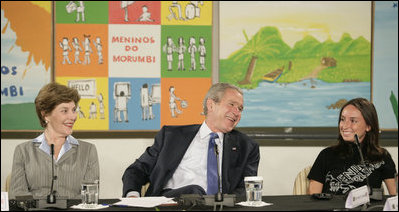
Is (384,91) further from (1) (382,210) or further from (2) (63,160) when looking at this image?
(2) (63,160)

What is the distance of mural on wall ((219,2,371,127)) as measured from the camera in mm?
4363

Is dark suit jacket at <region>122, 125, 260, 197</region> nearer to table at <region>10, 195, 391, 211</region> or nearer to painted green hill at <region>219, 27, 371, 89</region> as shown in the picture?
table at <region>10, 195, 391, 211</region>

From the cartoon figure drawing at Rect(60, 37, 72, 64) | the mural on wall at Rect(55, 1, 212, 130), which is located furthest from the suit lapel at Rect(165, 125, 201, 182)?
the cartoon figure drawing at Rect(60, 37, 72, 64)

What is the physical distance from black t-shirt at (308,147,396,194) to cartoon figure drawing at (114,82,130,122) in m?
1.66

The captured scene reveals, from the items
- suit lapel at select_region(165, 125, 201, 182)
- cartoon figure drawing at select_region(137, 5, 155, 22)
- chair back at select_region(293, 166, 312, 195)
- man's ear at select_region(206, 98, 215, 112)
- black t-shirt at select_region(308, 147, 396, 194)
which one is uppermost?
cartoon figure drawing at select_region(137, 5, 155, 22)

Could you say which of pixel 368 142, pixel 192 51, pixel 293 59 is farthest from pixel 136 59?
pixel 368 142

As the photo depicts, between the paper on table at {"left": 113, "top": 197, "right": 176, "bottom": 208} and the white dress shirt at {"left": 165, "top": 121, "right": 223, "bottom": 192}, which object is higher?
the white dress shirt at {"left": 165, "top": 121, "right": 223, "bottom": 192}

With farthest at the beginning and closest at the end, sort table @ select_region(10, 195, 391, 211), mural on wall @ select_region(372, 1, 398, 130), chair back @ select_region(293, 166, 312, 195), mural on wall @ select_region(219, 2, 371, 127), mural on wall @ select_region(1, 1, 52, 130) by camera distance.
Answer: mural on wall @ select_region(372, 1, 398, 130) < mural on wall @ select_region(219, 2, 371, 127) < mural on wall @ select_region(1, 1, 52, 130) < chair back @ select_region(293, 166, 312, 195) < table @ select_region(10, 195, 391, 211)

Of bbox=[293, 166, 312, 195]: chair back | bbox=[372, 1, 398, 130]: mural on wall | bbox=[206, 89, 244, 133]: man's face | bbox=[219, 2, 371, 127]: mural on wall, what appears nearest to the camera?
bbox=[206, 89, 244, 133]: man's face

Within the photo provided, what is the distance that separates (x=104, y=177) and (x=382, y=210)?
8.17 ft

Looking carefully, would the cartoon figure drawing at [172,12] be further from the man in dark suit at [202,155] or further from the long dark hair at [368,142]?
the long dark hair at [368,142]

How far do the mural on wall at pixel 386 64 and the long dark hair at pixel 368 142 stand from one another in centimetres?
111

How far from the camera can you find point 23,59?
425 cm

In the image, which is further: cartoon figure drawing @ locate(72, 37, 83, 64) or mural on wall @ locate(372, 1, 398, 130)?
mural on wall @ locate(372, 1, 398, 130)
